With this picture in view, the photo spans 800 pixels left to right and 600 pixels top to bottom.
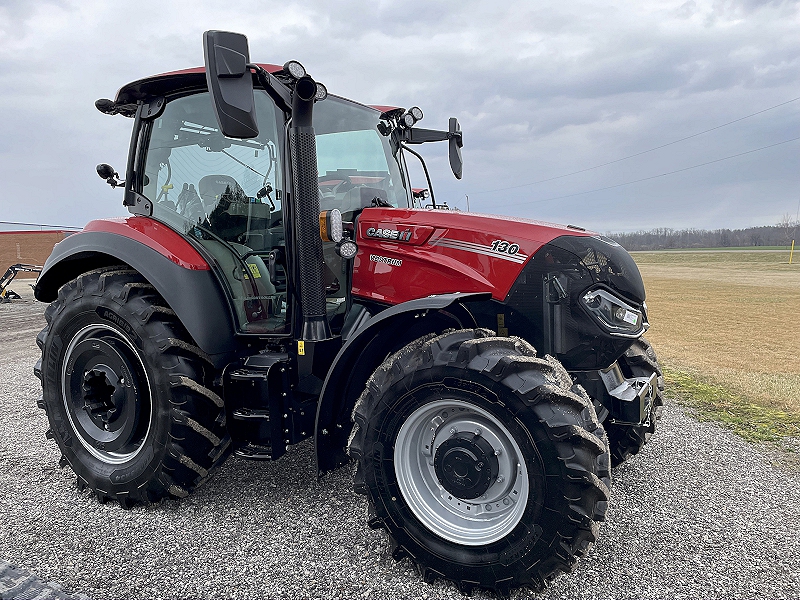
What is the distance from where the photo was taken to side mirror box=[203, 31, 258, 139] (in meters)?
2.46

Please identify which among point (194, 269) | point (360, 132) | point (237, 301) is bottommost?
point (237, 301)

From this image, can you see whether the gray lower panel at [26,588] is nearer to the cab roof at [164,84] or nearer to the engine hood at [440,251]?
the engine hood at [440,251]

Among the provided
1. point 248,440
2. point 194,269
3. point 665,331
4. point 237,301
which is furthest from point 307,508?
point 665,331

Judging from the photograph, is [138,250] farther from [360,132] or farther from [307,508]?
[307,508]

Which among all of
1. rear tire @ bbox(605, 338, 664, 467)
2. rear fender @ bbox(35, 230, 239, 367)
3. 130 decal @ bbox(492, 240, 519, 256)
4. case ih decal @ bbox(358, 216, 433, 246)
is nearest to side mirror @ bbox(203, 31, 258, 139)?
case ih decal @ bbox(358, 216, 433, 246)

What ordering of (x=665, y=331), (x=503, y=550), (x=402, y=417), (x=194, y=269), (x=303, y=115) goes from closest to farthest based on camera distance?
(x=503, y=550) < (x=402, y=417) < (x=303, y=115) < (x=194, y=269) < (x=665, y=331)

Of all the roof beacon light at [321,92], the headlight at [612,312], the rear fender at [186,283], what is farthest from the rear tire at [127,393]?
the headlight at [612,312]

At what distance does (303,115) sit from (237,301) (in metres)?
1.24

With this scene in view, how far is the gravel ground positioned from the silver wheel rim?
0.29 metres

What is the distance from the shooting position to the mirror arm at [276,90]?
9.64 ft

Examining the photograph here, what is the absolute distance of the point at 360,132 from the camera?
3709 millimetres

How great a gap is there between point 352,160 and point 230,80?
46.8 inches

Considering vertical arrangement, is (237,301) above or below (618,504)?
above

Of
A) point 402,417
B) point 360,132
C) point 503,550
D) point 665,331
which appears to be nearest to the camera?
point 503,550
